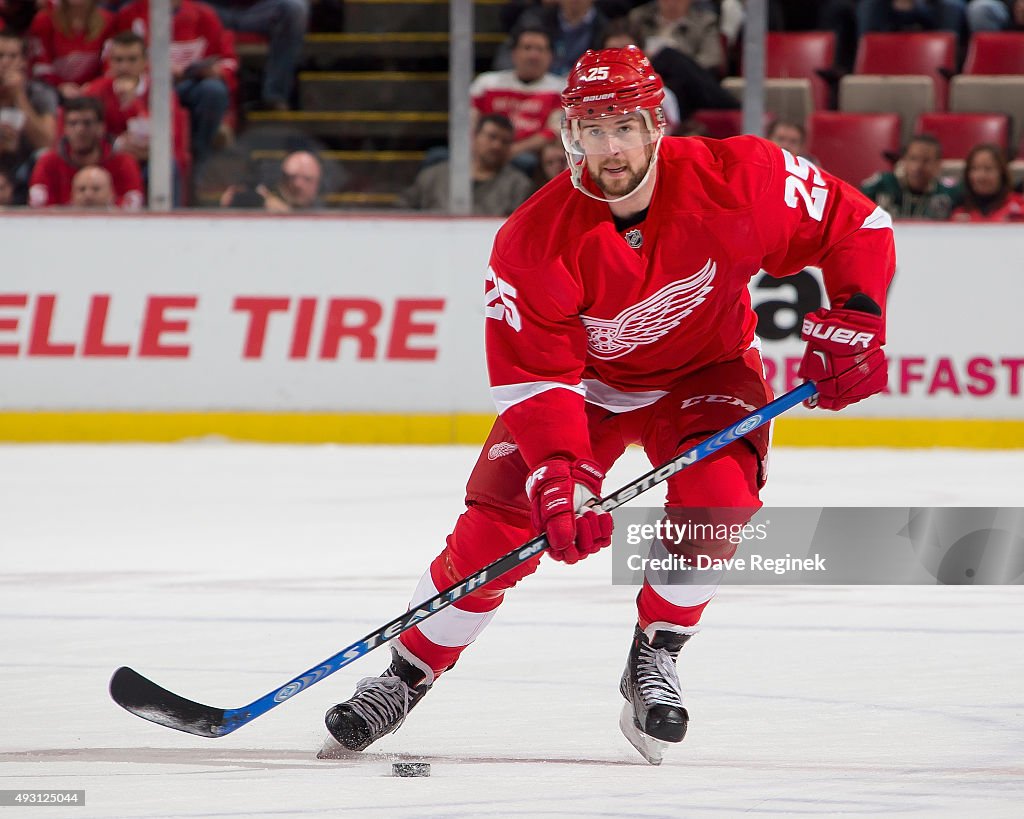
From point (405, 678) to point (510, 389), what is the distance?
49 centimetres

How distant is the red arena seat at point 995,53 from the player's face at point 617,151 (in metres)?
4.54

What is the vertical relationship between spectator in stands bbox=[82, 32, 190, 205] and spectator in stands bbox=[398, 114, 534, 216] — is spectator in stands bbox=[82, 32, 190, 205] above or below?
above

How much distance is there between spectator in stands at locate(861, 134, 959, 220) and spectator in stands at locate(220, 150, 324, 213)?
2.03 metres

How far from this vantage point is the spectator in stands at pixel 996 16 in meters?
6.89

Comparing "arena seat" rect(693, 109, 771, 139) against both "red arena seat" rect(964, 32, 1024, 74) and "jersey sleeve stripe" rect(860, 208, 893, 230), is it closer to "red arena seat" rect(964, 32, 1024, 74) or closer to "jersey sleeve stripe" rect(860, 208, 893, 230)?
"red arena seat" rect(964, 32, 1024, 74)

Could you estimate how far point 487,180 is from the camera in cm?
658

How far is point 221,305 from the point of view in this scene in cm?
653

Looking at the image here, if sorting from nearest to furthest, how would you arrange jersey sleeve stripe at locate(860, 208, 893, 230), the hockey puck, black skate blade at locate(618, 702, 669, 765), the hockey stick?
the hockey puck < black skate blade at locate(618, 702, 669, 765) < the hockey stick < jersey sleeve stripe at locate(860, 208, 893, 230)

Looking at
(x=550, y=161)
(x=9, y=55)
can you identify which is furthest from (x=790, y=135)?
(x=9, y=55)

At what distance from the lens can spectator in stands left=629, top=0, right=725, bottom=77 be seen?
657cm

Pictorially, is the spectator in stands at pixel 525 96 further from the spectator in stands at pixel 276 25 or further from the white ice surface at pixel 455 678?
the white ice surface at pixel 455 678

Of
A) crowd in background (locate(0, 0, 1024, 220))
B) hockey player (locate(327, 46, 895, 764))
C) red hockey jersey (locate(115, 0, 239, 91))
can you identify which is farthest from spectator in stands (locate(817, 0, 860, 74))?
hockey player (locate(327, 46, 895, 764))

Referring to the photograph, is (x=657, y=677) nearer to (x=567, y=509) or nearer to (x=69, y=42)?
(x=567, y=509)

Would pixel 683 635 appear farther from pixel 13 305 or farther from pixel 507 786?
pixel 13 305
